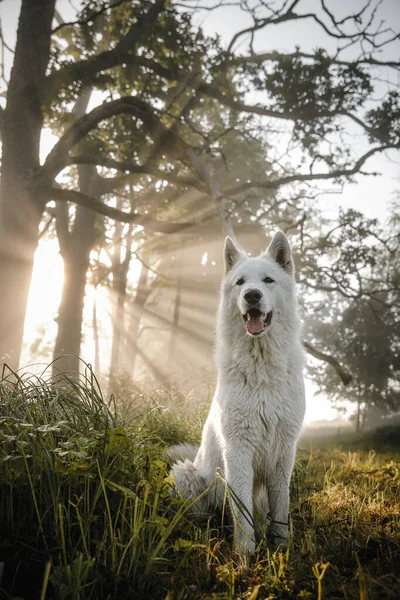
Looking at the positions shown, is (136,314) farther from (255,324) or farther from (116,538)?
(116,538)

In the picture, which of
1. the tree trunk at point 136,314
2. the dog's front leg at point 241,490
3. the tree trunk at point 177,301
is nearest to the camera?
the dog's front leg at point 241,490

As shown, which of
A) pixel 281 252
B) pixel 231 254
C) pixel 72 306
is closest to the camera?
pixel 281 252

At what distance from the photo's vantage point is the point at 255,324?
3051mm

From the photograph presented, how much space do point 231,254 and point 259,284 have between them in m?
0.68

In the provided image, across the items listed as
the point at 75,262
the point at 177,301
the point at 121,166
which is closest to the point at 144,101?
the point at 121,166

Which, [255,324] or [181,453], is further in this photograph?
[181,453]

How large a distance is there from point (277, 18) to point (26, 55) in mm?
6844

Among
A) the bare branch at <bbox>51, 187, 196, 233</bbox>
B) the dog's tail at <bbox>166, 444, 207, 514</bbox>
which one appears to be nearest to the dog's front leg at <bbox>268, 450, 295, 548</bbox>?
the dog's tail at <bbox>166, 444, 207, 514</bbox>

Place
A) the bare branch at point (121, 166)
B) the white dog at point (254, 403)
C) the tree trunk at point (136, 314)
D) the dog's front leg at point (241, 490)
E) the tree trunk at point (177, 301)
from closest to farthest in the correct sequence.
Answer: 1. the dog's front leg at point (241, 490)
2. the white dog at point (254, 403)
3. the bare branch at point (121, 166)
4. the tree trunk at point (136, 314)
5. the tree trunk at point (177, 301)

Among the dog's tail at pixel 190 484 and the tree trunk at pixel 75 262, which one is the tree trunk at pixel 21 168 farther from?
the dog's tail at pixel 190 484

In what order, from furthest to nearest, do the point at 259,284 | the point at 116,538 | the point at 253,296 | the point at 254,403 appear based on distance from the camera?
the point at 259,284 → the point at 253,296 → the point at 254,403 → the point at 116,538

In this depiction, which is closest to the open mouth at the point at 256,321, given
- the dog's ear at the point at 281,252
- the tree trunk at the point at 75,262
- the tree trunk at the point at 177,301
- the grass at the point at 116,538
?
the dog's ear at the point at 281,252

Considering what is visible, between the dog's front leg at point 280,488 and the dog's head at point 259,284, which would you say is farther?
the dog's head at point 259,284

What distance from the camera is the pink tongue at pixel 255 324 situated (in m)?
3.03
